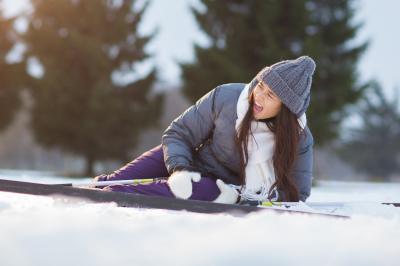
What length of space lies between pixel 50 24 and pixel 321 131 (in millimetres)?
6734

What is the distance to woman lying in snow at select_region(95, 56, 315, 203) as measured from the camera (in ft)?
6.21

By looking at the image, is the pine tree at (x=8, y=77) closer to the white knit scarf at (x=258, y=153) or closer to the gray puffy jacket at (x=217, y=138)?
the gray puffy jacket at (x=217, y=138)

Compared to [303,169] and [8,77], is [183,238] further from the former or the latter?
[8,77]

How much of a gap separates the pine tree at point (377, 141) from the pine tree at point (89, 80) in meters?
8.47

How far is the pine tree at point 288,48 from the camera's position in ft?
31.0

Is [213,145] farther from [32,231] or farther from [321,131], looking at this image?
[321,131]

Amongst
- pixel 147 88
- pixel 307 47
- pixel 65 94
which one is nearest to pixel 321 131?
pixel 307 47

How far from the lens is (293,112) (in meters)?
1.96

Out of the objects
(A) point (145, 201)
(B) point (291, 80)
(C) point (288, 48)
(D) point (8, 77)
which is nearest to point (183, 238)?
(A) point (145, 201)

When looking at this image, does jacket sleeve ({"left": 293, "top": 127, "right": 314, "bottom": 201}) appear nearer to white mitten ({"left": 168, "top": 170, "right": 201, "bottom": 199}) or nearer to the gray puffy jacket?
the gray puffy jacket

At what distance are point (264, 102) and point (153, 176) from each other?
0.63m

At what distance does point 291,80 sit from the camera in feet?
6.18

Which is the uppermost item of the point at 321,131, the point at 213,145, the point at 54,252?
the point at 321,131

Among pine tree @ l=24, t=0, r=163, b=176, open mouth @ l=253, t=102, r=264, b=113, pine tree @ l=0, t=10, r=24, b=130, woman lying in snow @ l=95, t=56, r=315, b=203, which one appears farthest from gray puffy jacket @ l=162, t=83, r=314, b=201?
pine tree @ l=0, t=10, r=24, b=130
